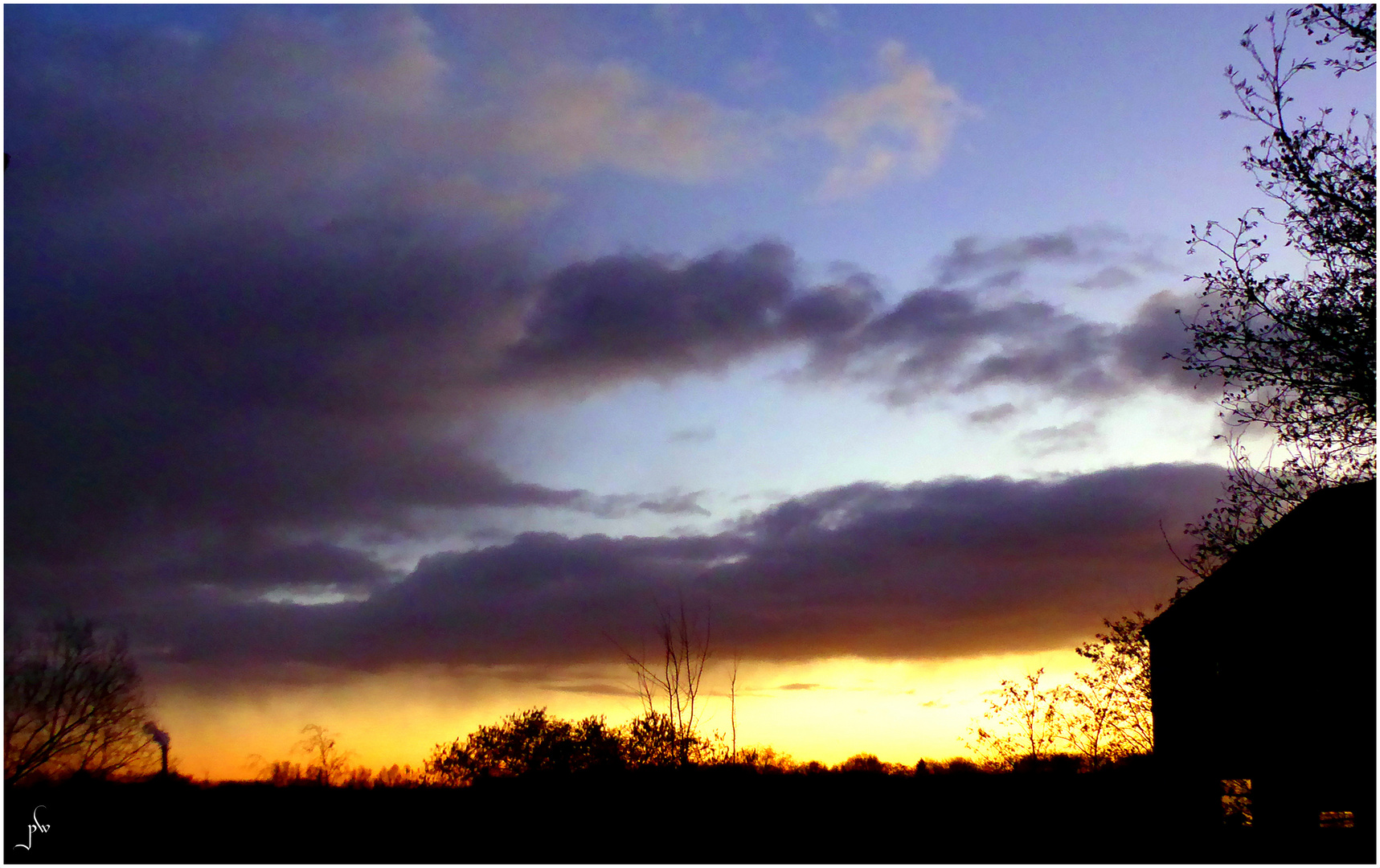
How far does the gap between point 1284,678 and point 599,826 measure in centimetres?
1849

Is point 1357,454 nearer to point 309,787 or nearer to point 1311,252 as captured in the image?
point 1311,252

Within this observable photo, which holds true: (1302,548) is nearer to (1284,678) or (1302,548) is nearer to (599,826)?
(1284,678)

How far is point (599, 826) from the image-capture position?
1717cm

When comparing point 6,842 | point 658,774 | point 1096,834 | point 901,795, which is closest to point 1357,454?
point 1096,834

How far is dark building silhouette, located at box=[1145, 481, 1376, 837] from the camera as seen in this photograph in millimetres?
21703

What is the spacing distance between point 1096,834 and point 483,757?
3182 cm

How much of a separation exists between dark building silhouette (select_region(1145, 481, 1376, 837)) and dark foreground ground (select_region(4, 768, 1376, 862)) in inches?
170

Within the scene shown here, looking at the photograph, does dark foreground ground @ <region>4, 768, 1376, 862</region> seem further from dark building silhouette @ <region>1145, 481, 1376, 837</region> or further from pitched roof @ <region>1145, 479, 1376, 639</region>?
pitched roof @ <region>1145, 479, 1376, 639</region>

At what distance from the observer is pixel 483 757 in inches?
1700
